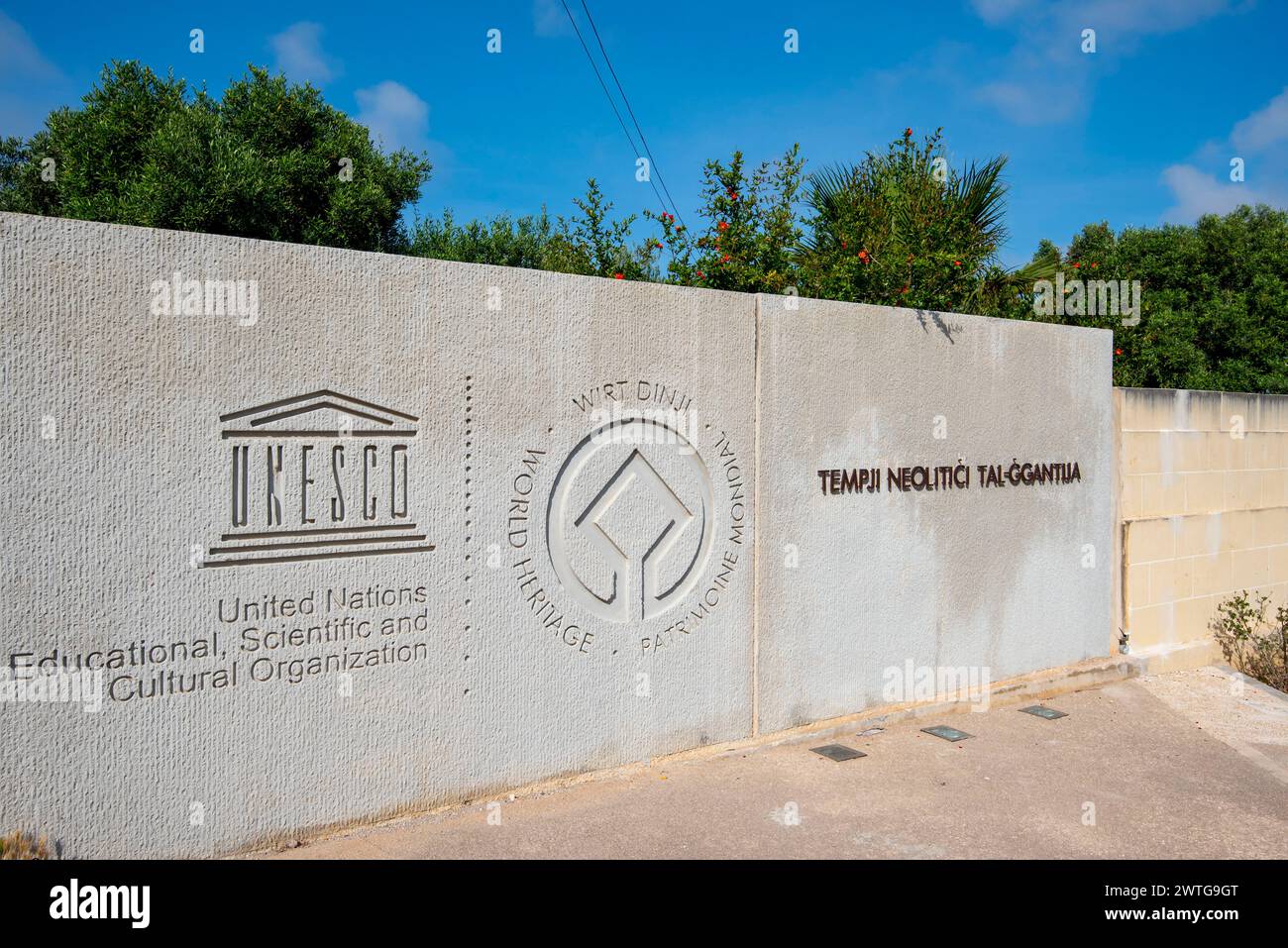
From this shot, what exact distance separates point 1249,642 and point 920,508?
4.26m

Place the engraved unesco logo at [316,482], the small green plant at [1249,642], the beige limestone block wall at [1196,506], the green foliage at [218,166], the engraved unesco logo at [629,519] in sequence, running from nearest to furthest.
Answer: the engraved unesco logo at [316,482]
the engraved unesco logo at [629,519]
the beige limestone block wall at [1196,506]
the small green plant at [1249,642]
the green foliage at [218,166]

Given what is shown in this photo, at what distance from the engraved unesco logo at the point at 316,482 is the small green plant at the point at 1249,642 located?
7240 millimetres

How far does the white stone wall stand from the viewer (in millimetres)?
3557

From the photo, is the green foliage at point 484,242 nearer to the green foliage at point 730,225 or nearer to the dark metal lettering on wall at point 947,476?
the green foliage at point 730,225

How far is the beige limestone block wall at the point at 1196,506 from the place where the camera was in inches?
314

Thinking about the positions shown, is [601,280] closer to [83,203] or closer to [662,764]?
[662,764]

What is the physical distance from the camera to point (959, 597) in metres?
6.70

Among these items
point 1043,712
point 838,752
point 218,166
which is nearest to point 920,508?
point 1043,712

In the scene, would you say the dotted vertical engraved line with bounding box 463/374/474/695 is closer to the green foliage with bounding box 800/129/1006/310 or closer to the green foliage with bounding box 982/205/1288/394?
the green foliage with bounding box 800/129/1006/310

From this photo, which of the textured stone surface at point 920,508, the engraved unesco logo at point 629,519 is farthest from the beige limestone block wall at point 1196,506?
the engraved unesco logo at point 629,519

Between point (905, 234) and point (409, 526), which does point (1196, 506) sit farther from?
point (409, 526)

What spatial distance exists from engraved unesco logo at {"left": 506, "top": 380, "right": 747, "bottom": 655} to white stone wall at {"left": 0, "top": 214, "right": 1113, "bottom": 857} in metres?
0.02

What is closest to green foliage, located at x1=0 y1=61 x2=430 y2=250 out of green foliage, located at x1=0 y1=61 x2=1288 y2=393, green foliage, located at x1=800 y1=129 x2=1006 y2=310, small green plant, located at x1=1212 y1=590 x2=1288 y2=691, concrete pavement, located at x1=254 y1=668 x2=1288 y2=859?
green foliage, located at x1=0 y1=61 x2=1288 y2=393
